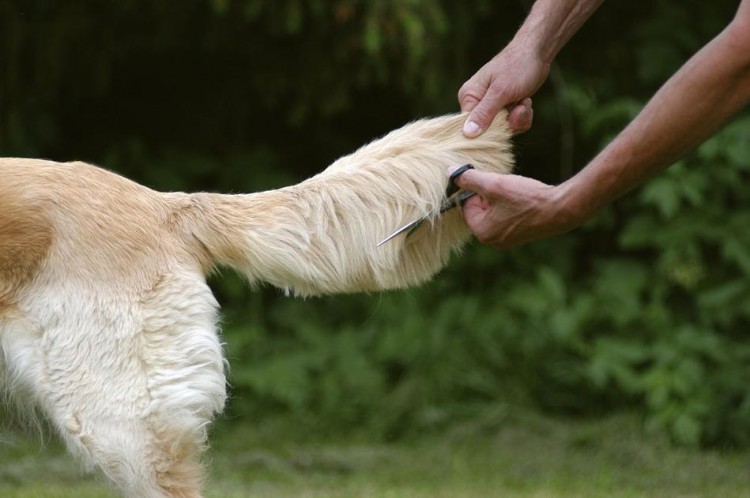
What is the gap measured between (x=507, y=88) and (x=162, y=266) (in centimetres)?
127

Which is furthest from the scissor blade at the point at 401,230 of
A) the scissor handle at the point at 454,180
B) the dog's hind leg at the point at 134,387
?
the dog's hind leg at the point at 134,387

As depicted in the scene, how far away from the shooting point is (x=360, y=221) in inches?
139

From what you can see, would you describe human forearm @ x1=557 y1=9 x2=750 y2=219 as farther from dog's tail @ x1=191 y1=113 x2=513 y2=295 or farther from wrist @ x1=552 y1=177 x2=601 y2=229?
dog's tail @ x1=191 y1=113 x2=513 y2=295

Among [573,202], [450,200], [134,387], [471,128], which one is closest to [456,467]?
[450,200]

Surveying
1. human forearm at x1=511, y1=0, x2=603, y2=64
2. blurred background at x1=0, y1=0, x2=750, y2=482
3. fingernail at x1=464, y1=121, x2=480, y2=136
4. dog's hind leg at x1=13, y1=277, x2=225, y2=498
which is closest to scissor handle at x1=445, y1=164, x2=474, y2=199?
fingernail at x1=464, y1=121, x2=480, y2=136

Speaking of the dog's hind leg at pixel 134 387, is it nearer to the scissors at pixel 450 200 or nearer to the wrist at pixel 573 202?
the scissors at pixel 450 200

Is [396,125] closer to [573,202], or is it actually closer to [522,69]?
[522,69]

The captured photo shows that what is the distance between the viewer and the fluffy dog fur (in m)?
3.21

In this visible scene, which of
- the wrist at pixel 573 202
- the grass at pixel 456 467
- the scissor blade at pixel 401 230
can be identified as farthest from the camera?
the grass at pixel 456 467

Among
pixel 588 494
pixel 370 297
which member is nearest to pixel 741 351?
pixel 588 494

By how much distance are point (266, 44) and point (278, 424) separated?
269cm

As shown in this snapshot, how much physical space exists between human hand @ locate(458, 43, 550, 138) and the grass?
226 centimetres

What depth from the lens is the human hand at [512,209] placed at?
3.37 metres

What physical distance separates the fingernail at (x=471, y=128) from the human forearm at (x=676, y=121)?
396 millimetres
